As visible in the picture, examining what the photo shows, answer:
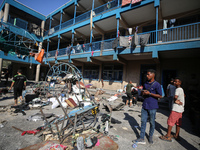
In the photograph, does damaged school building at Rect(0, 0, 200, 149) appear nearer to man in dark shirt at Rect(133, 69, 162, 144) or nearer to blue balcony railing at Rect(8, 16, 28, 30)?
blue balcony railing at Rect(8, 16, 28, 30)

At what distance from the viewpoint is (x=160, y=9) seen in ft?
27.1

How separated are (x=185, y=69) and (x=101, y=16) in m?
9.41

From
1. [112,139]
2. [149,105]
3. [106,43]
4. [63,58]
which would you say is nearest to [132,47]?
[106,43]

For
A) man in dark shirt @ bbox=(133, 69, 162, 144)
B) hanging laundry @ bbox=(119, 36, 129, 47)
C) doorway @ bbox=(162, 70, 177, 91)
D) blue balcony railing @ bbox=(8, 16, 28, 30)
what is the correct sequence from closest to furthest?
man in dark shirt @ bbox=(133, 69, 162, 144), hanging laundry @ bbox=(119, 36, 129, 47), doorway @ bbox=(162, 70, 177, 91), blue balcony railing @ bbox=(8, 16, 28, 30)

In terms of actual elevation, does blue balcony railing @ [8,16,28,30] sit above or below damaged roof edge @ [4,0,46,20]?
below

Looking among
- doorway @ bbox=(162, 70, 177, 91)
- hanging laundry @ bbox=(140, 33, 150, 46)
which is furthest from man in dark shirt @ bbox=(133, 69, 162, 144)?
doorway @ bbox=(162, 70, 177, 91)

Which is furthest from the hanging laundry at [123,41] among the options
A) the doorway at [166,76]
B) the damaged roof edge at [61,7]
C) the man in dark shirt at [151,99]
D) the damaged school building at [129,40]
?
the damaged roof edge at [61,7]

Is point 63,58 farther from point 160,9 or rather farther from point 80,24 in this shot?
point 160,9

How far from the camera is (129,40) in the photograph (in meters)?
8.62

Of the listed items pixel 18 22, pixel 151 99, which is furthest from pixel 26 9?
pixel 151 99

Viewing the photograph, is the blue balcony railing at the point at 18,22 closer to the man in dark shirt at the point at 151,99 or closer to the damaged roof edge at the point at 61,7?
the damaged roof edge at the point at 61,7

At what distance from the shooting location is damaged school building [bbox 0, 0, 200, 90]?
7.49 meters

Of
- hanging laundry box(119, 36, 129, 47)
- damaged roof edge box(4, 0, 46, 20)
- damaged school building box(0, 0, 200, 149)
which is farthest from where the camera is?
damaged roof edge box(4, 0, 46, 20)

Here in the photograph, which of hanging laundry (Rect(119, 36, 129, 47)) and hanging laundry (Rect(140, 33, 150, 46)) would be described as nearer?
hanging laundry (Rect(140, 33, 150, 46))
